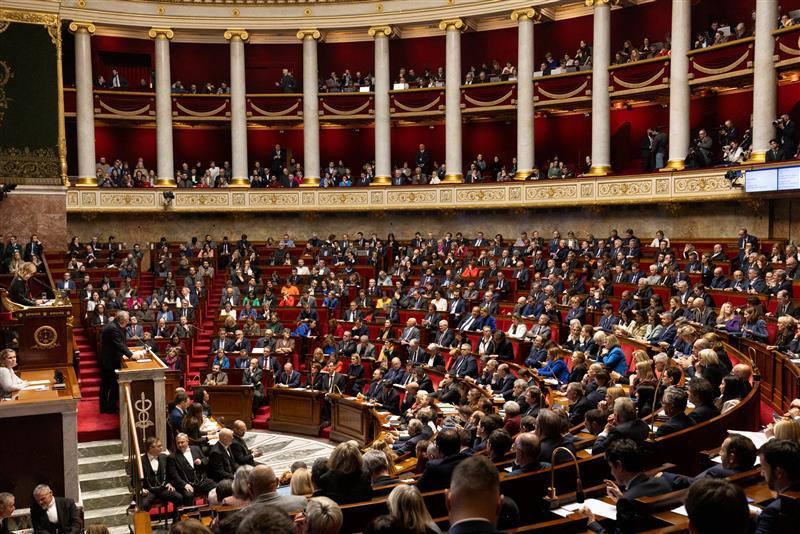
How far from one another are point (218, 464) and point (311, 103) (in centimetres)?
1940

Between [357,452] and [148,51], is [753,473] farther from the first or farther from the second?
[148,51]

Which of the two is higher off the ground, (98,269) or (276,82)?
(276,82)

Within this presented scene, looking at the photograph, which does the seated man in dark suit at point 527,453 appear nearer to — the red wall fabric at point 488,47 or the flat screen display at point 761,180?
the flat screen display at point 761,180

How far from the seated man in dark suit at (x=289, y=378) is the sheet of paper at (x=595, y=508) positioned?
10.4 meters

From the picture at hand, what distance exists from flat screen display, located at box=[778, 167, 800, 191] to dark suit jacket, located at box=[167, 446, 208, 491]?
1350 centimetres

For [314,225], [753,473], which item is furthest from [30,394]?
[314,225]

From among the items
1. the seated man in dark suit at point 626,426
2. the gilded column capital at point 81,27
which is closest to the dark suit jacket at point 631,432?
the seated man in dark suit at point 626,426

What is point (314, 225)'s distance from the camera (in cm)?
2639

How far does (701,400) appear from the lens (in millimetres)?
6738

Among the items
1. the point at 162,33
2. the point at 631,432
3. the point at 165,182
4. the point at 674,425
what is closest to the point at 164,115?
the point at 165,182

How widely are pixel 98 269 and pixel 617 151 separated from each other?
636 inches

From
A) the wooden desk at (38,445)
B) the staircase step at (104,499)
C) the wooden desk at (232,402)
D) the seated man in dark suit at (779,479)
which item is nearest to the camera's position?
the seated man in dark suit at (779,479)

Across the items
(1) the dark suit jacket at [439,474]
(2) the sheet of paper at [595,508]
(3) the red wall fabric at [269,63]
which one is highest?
(3) the red wall fabric at [269,63]

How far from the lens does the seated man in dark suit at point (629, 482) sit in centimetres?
455
